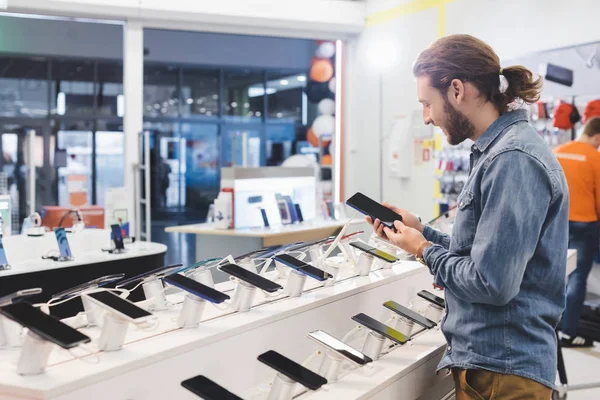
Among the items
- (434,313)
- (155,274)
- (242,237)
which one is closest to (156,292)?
(155,274)

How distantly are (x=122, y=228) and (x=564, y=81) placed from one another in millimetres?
3912

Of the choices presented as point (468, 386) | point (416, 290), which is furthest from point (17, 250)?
point (468, 386)

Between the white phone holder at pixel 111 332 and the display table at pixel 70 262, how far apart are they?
Result: 264 cm

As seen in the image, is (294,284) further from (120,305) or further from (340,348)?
(120,305)

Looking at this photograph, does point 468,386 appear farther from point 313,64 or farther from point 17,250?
point 313,64

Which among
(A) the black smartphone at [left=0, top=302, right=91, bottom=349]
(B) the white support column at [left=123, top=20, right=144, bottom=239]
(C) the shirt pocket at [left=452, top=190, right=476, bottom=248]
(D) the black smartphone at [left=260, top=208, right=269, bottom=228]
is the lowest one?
(D) the black smartphone at [left=260, top=208, right=269, bottom=228]

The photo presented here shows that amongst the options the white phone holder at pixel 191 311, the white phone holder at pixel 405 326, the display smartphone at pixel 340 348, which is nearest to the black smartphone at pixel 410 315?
the white phone holder at pixel 405 326

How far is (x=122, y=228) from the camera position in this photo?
196 inches

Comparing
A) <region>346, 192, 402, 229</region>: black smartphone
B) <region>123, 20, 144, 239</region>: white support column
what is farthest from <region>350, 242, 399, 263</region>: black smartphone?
<region>123, 20, 144, 239</region>: white support column

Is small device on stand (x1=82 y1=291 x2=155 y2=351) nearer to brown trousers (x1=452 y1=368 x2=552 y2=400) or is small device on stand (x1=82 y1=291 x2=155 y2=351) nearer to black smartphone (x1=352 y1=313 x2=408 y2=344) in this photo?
black smartphone (x1=352 y1=313 x2=408 y2=344)

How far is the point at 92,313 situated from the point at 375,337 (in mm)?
803

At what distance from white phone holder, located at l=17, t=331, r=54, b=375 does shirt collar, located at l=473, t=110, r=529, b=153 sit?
1057 millimetres

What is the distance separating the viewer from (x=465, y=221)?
58.7 inches

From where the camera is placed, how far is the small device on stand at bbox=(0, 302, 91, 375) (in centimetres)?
126
